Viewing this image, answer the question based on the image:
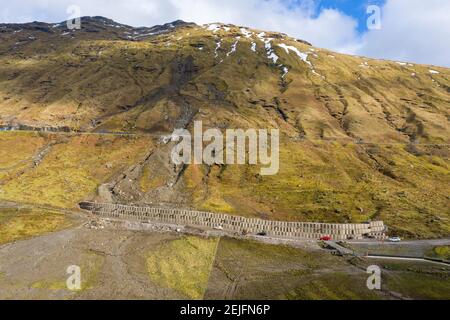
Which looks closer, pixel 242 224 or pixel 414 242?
pixel 414 242

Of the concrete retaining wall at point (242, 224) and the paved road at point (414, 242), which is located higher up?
the concrete retaining wall at point (242, 224)

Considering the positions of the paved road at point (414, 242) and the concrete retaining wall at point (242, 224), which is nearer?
the paved road at point (414, 242)

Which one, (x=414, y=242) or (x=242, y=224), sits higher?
(x=242, y=224)

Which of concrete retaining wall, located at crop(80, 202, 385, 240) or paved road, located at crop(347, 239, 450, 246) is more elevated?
concrete retaining wall, located at crop(80, 202, 385, 240)

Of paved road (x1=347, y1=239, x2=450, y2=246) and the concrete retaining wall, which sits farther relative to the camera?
the concrete retaining wall

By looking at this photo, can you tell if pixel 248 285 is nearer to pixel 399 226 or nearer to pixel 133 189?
pixel 399 226

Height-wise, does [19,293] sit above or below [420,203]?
below

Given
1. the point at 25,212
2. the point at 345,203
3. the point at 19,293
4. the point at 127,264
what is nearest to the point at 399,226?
the point at 345,203
